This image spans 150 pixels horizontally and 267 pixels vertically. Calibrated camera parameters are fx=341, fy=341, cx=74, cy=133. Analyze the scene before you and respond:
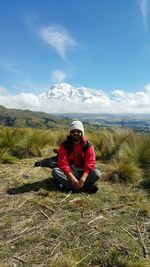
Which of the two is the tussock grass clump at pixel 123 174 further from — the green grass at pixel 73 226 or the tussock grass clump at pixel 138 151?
the tussock grass clump at pixel 138 151

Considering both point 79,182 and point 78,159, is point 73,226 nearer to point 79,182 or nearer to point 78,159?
point 79,182

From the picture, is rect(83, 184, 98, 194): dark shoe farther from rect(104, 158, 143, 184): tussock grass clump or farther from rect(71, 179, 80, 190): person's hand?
rect(104, 158, 143, 184): tussock grass clump

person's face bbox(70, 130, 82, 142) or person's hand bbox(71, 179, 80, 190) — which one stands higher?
person's face bbox(70, 130, 82, 142)

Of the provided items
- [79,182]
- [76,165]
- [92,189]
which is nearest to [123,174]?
[76,165]

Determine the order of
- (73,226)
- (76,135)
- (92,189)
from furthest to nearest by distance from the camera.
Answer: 1. (76,135)
2. (92,189)
3. (73,226)

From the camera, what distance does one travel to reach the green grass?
4180 millimetres

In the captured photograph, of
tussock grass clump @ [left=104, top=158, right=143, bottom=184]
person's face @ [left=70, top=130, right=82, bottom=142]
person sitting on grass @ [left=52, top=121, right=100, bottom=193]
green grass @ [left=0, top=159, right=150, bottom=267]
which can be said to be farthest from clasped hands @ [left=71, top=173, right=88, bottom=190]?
tussock grass clump @ [left=104, top=158, right=143, bottom=184]

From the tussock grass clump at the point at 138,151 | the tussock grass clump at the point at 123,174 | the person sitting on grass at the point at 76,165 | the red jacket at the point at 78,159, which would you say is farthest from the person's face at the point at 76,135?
the tussock grass clump at the point at 138,151

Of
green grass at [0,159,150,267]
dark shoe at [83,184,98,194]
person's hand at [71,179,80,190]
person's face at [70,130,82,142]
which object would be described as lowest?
green grass at [0,159,150,267]

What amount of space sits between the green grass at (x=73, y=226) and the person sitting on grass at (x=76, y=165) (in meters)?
0.26

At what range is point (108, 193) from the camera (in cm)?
707

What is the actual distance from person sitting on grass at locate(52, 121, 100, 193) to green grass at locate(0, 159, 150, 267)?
26 centimetres

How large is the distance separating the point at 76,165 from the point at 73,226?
2550 millimetres

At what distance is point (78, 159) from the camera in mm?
7574
